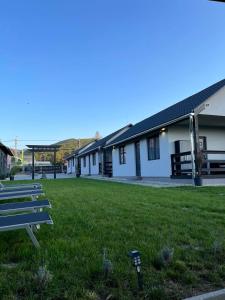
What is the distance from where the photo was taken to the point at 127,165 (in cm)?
2169

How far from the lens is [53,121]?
48375mm

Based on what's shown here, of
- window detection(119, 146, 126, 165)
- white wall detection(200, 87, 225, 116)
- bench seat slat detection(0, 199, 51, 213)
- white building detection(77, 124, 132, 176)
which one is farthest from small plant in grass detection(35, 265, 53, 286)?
white building detection(77, 124, 132, 176)

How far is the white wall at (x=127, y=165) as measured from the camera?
20528mm

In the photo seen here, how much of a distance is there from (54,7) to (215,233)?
13235 millimetres

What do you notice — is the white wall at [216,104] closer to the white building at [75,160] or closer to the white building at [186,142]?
the white building at [186,142]

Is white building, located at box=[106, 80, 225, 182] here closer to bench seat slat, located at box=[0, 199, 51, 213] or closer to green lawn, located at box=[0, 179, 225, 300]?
green lawn, located at box=[0, 179, 225, 300]

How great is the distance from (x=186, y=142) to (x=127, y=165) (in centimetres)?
672

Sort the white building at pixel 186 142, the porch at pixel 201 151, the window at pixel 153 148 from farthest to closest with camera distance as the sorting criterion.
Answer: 1. the window at pixel 153 148
2. the white building at pixel 186 142
3. the porch at pixel 201 151

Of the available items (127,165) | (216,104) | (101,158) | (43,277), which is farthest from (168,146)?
(101,158)

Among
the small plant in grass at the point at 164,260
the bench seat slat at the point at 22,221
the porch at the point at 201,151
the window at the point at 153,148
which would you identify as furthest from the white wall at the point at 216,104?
the bench seat slat at the point at 22,221

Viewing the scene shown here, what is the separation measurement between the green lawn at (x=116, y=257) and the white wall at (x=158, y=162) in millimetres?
9844

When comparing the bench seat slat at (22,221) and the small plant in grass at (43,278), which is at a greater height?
the bench seat slat at (22,221)

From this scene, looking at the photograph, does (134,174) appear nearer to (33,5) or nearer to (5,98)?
(33,5)

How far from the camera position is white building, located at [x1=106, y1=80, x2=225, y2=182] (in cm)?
1341
